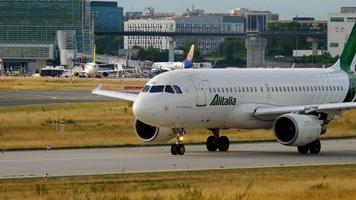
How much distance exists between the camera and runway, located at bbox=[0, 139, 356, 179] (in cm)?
4212

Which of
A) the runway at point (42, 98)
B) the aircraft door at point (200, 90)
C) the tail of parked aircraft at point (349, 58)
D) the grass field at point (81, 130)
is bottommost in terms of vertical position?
the runway at point (42, 98)

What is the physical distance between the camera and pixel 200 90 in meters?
49.3

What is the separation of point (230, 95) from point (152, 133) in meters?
3.49

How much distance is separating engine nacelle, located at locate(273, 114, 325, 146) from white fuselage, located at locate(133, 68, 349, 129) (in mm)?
1535

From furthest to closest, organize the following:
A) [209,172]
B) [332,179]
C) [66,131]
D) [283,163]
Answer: [66,131], [283,163], [209,172], [332,179]

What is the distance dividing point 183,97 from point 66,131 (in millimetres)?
14434

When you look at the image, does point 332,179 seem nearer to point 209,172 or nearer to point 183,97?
point 209,172

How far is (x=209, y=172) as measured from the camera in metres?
40.8

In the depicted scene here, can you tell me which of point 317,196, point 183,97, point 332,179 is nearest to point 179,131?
point 183,97

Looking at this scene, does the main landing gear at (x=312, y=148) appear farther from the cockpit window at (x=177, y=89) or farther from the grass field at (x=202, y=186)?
the grass field at (x=202, y=186)

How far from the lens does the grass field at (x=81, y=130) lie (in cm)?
5575

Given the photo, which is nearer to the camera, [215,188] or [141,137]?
[215,188]

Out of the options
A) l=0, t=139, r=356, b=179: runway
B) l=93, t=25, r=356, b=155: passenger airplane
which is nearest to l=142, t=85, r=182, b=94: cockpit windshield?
l=93, t=25, r=356, b=155: passenger airplane

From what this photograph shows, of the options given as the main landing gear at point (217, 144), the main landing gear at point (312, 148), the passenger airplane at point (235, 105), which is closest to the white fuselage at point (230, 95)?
the passenger airplane at point (235, 105)
